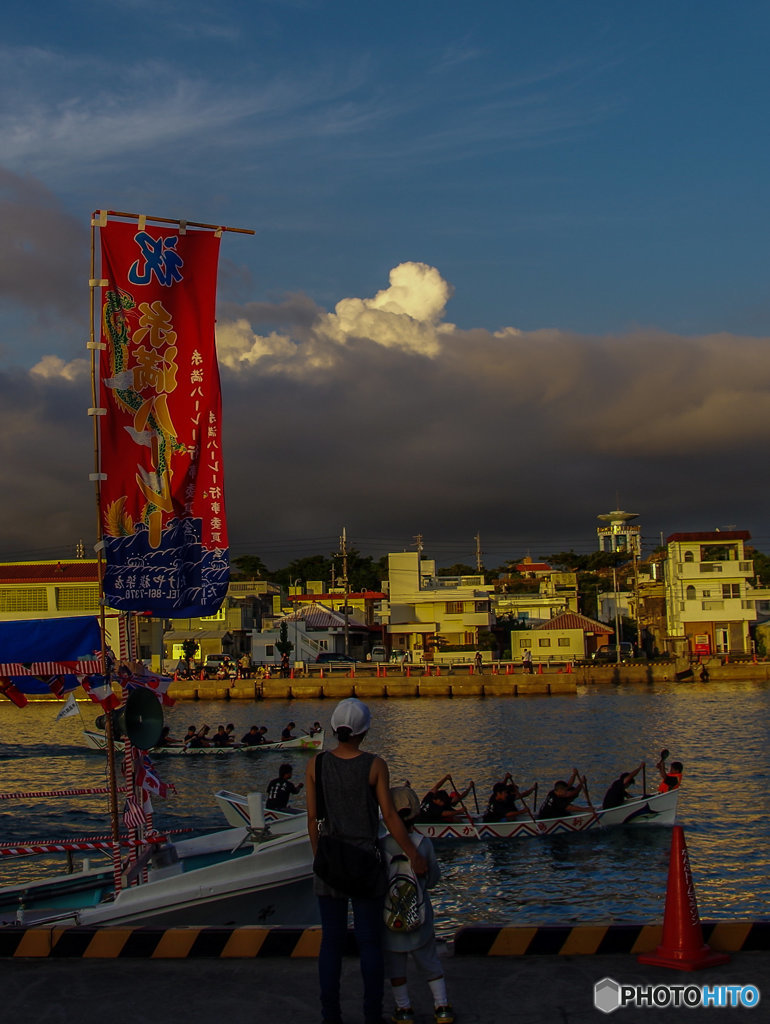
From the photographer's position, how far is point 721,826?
25156 mm

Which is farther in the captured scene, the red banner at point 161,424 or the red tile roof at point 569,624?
the red tile roof at point 569,624

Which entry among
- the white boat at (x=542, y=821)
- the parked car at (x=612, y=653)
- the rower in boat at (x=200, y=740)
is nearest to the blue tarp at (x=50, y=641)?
the white boat at (x=542, y=821)

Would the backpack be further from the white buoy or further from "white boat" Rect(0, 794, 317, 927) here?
the white buoy

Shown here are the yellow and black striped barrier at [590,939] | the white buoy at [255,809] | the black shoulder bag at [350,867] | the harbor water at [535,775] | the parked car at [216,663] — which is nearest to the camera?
the black shoulder bag at [350,867]

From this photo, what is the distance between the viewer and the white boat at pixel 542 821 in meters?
22.7

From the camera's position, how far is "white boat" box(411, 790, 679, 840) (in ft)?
74.7

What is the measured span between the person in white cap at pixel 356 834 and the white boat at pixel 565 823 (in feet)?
53.3

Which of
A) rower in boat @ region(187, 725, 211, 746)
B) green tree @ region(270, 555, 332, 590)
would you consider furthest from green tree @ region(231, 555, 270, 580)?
rower in boat @ region(187, 725, 211, 746)

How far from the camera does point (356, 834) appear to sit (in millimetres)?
6641

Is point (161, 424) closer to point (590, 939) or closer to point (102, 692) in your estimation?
point (102, 692)

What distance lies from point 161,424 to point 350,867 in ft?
22.1

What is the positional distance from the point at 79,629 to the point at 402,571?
3397 inches

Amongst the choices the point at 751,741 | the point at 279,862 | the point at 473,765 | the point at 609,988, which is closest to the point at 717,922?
the point at 609,988

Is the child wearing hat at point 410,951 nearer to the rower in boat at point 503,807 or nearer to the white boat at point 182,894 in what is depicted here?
the white boat at point 182,894
